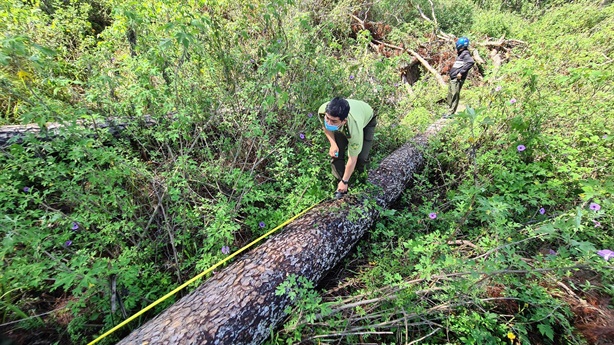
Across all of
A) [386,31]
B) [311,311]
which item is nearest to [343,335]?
[311,311]

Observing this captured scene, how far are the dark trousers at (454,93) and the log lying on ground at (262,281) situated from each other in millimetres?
4057

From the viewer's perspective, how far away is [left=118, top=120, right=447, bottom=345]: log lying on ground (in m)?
1.50

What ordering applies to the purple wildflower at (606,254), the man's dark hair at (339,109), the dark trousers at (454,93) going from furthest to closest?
the dark trousers at (454,93) < the man's dark hair at (339,109) < the purple wildflower at (606,254)

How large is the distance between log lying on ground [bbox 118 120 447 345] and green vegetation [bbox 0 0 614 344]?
14 cm

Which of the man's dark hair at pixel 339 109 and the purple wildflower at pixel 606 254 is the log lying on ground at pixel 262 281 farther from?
the purple wildflower at pixel 606 254

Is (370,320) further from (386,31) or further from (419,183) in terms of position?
(386,31)

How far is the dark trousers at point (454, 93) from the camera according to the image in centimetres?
527

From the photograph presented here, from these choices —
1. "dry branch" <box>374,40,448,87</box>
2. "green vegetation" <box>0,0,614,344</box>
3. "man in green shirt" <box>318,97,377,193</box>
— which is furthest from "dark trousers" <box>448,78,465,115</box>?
"man in green shirt" <box>318,97,377,193</box>

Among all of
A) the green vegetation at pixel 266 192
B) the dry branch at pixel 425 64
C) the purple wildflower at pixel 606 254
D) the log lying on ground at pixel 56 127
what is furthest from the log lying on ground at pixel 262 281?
the dry branch at pixel 425 64

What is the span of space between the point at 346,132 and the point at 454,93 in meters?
4.47

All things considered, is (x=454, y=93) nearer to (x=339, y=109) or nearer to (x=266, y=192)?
(x=339, y=109)

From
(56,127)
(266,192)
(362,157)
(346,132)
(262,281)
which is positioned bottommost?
(262,281)

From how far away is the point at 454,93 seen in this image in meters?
5.36

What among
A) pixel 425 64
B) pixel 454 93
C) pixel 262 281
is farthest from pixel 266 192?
pixel 425 64
